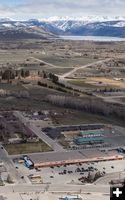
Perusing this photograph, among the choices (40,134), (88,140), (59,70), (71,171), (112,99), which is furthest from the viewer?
(59,70)

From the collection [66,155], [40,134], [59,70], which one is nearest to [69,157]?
[66,155]

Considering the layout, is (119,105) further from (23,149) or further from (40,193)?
(40,193)

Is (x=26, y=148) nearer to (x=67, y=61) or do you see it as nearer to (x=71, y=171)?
(x=71, y=171)

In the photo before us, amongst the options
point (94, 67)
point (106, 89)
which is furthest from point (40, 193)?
point (94, 67)

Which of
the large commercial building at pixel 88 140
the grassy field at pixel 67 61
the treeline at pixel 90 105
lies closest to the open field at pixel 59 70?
the grassy field at pixel 67 61

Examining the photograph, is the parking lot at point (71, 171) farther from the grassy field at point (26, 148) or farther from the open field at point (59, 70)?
the open field at point (59, 70)
